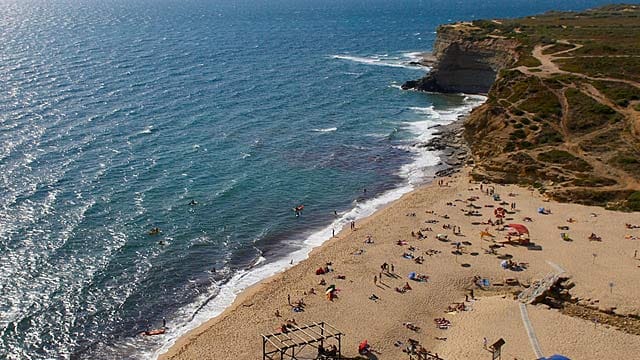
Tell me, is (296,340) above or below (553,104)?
below

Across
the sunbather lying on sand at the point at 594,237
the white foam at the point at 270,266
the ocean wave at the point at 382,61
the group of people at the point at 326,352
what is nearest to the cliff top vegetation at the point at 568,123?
the white foam at the point at 270,266

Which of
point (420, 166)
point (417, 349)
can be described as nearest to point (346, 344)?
point (417, 349)

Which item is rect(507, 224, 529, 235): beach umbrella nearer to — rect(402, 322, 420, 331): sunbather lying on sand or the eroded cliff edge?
the eroded cliff edge

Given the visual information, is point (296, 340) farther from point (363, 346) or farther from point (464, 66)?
point (464, 66)

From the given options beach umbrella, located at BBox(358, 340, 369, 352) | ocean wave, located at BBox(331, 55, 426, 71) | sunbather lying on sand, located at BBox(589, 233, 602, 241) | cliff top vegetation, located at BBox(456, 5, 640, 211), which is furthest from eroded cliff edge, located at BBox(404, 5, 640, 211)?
beach umbrella, located at BBox(358, 340, 369, 352)

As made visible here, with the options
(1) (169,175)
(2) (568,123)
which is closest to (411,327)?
(1) (169,175)
